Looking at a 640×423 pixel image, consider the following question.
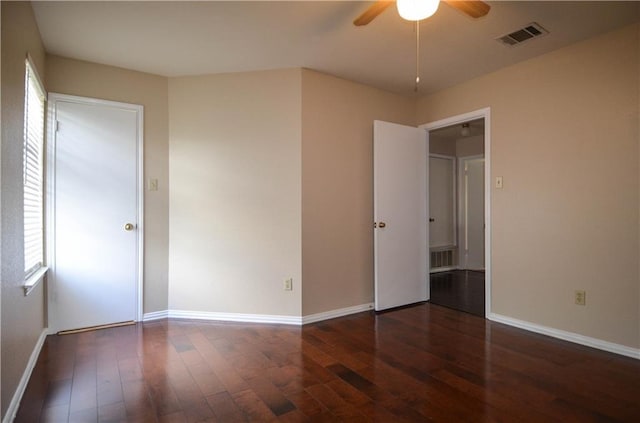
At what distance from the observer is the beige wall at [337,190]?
3.26 metres

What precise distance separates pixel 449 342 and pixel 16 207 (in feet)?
10.1

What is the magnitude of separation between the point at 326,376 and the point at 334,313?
120cm

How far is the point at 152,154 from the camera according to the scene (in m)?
3.32

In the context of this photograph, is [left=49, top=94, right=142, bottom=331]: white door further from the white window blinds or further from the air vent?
the air vent

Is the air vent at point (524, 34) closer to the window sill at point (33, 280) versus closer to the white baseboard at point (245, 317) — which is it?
the white baseboard at point (245, 317)

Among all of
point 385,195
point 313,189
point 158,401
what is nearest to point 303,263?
point 313,189

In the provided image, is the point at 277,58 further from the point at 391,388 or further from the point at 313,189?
the point at 391,388

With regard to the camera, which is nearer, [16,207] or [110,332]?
[16,207]

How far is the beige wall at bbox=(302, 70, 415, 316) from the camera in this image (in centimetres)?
326

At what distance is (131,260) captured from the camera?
3229 millimetres

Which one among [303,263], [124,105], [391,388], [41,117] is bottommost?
[391,388]

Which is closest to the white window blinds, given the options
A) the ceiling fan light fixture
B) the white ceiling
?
the white ceiling

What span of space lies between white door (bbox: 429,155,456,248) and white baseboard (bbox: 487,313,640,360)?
256cm

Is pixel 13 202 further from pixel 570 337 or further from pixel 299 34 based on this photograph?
pixel 570 337
